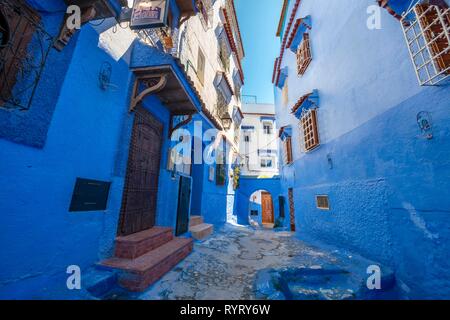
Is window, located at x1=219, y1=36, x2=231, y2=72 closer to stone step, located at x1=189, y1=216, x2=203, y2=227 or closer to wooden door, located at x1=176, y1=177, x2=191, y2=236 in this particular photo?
wooden door, located at x1=176, y1=177, x2=191, y2=236

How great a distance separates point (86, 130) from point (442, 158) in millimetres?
5937

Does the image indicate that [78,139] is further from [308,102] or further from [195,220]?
[308,102]

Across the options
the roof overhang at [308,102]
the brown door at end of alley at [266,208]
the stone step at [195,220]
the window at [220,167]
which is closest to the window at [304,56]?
the roof overhang at [308,102]

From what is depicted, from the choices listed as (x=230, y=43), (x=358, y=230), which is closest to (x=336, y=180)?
(x=358, y=230)

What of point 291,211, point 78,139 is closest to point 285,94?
point 291,211

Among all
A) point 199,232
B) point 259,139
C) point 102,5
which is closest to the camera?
point 102,5

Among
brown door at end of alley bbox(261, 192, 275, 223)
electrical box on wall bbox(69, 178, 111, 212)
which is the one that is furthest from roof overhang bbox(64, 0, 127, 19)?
brown door at end of alley bbox(261, 192, 275, 223)

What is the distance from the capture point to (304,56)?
8625 millimetres

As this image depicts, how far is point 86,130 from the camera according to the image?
3.21 m

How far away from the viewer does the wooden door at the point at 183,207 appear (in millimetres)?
6318

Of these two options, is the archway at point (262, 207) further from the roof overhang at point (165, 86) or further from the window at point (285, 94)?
the roof overhang at point (165, 86)

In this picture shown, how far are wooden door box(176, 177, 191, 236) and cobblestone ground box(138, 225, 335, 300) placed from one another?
757 millimetres

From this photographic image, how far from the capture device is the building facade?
233cm

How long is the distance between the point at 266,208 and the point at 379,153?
18.4 metres
